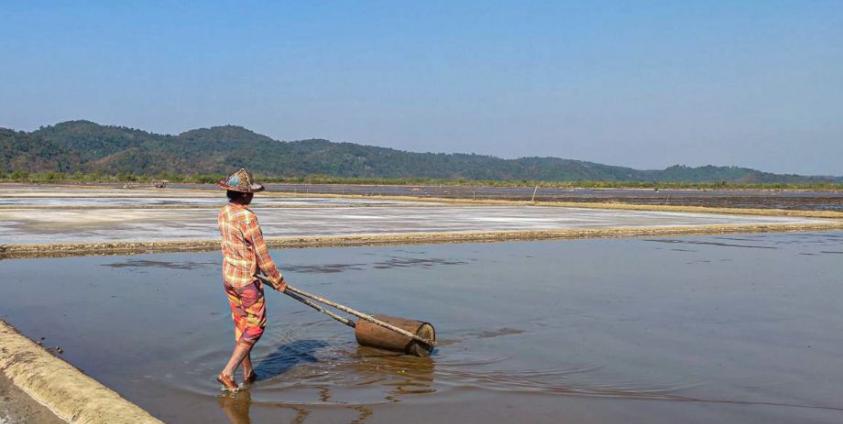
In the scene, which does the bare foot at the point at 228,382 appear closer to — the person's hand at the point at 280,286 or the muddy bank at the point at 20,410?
the person's hand at the point at 280,286

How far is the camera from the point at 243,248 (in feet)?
19.6

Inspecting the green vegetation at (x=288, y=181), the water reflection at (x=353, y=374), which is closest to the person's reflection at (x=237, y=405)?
the water reflection at (x=353, y=374)

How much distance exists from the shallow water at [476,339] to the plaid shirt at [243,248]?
79cm

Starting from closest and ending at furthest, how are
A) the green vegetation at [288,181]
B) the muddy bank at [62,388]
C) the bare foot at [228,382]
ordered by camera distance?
the muddy bank at [62,388] < the bare foot at [228,382] < the green vegetation at [288,181]

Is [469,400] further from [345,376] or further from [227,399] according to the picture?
[227,399]

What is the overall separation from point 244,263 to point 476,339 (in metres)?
2.59

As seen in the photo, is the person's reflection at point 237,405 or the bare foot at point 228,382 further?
the bare foot at point 228,382

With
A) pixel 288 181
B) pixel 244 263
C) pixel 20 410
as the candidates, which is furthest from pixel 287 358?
pixel 288 181

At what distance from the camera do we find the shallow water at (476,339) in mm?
5699

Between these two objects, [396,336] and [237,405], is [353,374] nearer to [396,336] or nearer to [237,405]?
[396,336]

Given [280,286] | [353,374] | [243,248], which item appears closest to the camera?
[243,248]

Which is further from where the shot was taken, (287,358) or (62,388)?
(287,358)

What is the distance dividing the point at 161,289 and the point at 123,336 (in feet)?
9.43

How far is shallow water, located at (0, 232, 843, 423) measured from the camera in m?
5.70
